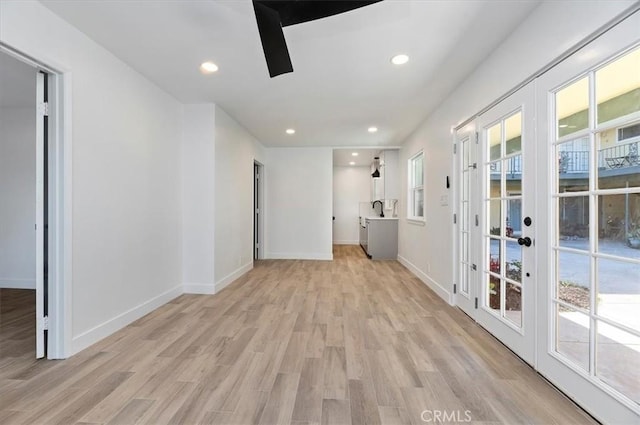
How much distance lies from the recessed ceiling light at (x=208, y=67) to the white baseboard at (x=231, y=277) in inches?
104

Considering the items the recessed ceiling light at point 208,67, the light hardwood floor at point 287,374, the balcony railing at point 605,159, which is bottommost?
the light hardwood floor at point 287,374

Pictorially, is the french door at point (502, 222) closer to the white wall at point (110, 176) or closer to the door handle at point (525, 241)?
A: the door handle at point (525, 241)

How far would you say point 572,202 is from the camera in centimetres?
171

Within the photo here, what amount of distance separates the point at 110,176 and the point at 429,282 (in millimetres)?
4103

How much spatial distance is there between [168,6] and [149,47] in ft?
2.26

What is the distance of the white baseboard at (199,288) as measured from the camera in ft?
12.5

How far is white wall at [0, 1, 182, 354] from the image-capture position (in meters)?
2.15

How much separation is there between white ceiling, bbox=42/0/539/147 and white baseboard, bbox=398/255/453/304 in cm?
244

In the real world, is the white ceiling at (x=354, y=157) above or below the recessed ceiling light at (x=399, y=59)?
above

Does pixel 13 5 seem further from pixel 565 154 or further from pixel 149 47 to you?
pixel 565 154

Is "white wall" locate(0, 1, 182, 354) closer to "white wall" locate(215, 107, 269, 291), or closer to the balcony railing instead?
"white wall" locate(215, 107, 269, 291)

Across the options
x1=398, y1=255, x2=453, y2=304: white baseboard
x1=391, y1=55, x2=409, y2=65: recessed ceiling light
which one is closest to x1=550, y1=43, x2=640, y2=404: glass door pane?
x1=391, y1=55, x2=409, y2=65: recessed ceiling light

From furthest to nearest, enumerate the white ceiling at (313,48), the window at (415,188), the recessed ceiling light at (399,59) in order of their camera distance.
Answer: the window at (415,188), the recessed ceiling light at (399,59), the white ceiling at (313,48)

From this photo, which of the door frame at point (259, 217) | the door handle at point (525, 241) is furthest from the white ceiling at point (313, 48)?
the door frame at point (259, 217)
